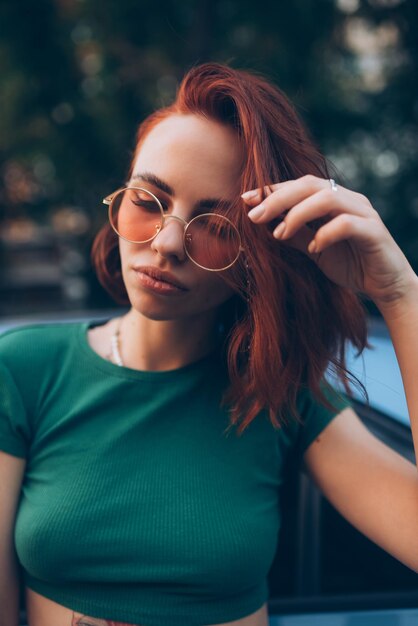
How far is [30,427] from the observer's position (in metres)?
1.43

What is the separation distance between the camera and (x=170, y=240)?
4.30 ft

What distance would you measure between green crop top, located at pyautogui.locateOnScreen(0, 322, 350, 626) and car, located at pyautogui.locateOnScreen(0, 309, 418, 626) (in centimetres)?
18

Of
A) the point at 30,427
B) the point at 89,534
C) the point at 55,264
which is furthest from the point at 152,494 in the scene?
the point at 55,264

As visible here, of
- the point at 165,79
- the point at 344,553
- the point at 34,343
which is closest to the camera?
the point at 34,343

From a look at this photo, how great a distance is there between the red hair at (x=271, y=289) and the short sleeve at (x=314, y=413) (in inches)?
1.9

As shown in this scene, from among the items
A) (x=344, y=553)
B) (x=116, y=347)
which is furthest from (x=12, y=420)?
(x=344, y=553)

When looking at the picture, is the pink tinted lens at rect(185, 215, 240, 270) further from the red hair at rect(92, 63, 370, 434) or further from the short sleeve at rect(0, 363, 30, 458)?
the short sleeve at rect(0, 363, 30, 458)

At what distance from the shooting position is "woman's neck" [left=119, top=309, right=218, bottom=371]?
1.56m

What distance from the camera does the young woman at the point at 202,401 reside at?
131 centimetres

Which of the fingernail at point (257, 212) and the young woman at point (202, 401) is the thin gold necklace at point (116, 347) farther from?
the fingernail at point (257, 212)

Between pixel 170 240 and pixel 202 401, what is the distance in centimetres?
42

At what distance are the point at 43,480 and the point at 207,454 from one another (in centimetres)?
36

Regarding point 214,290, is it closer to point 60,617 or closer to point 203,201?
point 203,201

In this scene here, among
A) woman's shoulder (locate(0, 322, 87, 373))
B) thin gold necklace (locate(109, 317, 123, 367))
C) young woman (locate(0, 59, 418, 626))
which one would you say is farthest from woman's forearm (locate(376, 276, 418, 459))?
woman's shoulder (locate(0, 322, 87, 373))
